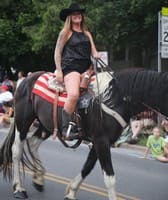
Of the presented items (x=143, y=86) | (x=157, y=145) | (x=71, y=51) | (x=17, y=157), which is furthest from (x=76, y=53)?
(x=157, y=145)

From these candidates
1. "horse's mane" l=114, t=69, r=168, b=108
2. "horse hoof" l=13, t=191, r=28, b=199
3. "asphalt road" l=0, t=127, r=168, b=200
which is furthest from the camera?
"asphalt road" l=0, t=127, r=168, b=200

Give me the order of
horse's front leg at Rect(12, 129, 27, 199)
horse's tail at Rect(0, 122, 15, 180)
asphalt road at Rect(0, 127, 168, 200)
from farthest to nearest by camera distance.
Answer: horse's tail at Rect(0, 122, 15, 180)
asphalt road at Rect(0, 127, 168, 200)
horse's front leg at Rect(12, 129, 27, 199)

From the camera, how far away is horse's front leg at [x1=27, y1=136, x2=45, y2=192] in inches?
320

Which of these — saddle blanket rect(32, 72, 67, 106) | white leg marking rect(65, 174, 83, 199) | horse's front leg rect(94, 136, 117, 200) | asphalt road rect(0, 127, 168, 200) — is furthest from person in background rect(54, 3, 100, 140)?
asphalt road rect(0, 127, 168, 200)

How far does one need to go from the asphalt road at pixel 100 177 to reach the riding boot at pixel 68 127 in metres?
1.13

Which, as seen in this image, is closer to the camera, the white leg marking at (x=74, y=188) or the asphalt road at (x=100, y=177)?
the white leg marking at (x=74, y=188)

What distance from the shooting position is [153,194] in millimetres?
8117

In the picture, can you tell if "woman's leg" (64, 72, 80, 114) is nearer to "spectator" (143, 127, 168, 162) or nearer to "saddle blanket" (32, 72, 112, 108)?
"saddle blanket" (32, 72, 112, 108)

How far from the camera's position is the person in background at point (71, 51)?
Result: 23.4 feet

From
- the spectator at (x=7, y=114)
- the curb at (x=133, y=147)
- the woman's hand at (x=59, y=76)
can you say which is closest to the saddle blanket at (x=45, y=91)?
the woman's hand at (x=59, y=76)

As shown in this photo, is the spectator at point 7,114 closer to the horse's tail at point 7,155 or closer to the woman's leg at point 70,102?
the horse's tail at point 7,155

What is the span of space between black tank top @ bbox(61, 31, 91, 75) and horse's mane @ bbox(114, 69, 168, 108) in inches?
22.9

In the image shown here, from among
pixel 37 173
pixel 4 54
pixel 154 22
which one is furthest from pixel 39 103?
pixel 4 54

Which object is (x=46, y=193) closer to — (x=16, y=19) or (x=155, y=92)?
(x=155, y=92)
